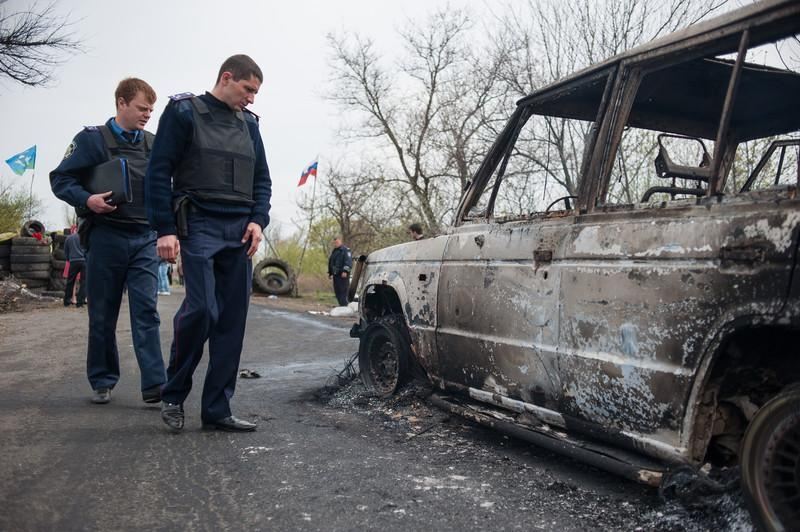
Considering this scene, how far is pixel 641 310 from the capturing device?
2500 mm

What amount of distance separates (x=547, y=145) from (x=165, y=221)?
10.2ft

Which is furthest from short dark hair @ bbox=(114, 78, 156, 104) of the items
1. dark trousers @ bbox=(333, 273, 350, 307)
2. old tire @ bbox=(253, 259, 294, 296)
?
old tire @ bbox=(253, 259, 294, 296)

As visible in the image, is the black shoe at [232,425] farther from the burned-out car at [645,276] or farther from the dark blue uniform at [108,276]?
the burned-out car at [645,276]

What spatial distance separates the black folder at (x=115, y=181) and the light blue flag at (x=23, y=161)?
63.2ft

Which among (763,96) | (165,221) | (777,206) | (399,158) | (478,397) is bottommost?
(478,397)

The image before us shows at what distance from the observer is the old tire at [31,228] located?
51.7ft

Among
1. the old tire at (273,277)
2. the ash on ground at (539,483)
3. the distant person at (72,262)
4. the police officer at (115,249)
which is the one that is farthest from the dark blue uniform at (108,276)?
the old tire at (273,277)

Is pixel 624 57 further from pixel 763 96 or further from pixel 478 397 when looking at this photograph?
pixel 478 397

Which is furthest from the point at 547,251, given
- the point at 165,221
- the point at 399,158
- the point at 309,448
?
the point at 399,158

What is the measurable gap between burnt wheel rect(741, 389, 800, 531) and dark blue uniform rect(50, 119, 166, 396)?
3521 mm

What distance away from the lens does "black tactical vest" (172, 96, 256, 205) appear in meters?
3.58

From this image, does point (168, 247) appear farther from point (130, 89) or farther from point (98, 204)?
point (130, 89)

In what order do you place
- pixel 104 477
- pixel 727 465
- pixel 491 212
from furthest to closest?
pixel 491 212
pixel 104 477
pixel 727 465

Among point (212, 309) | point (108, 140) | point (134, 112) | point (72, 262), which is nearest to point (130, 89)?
point (134, 112)
